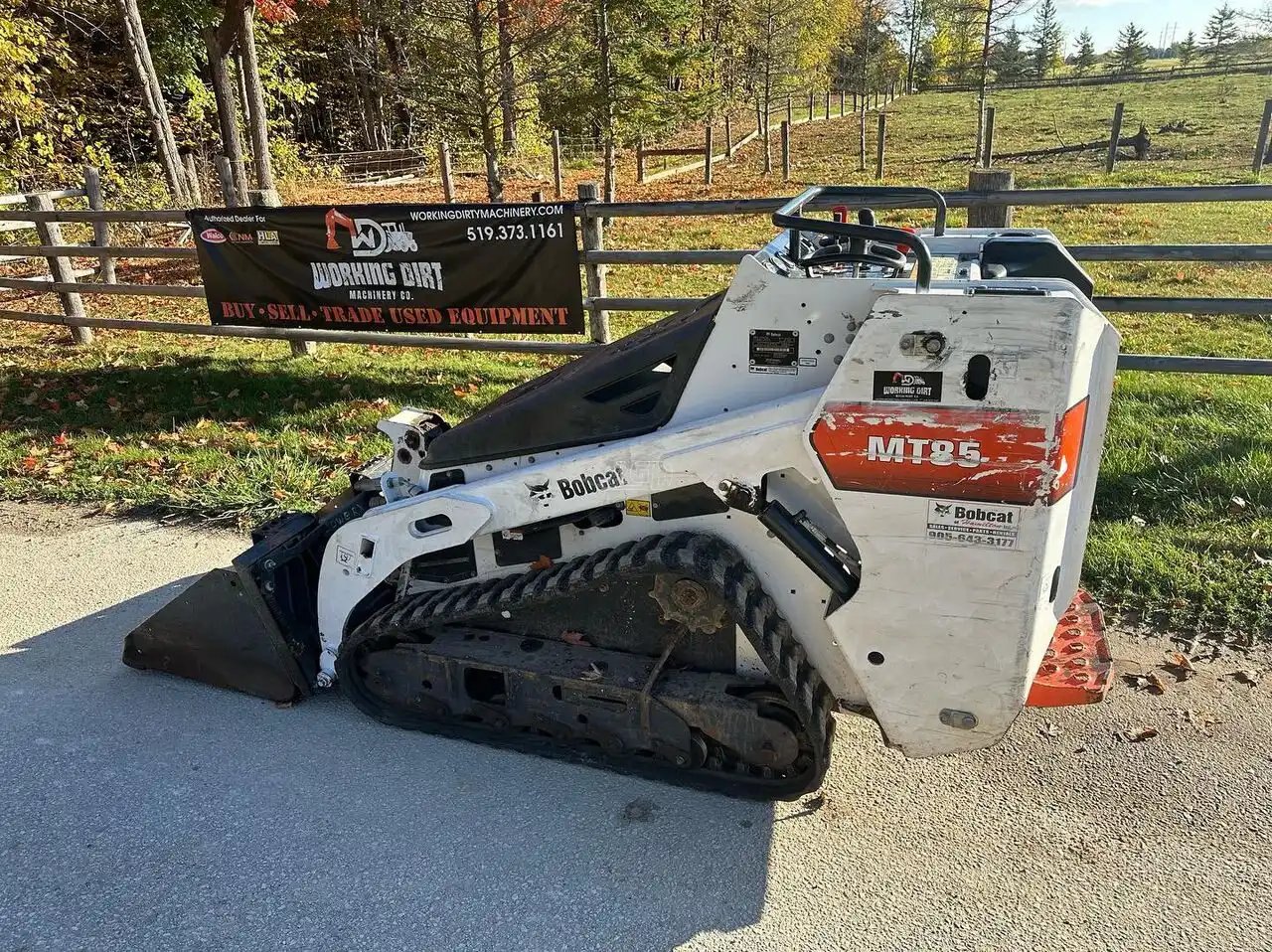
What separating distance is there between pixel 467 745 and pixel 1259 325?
8591 mm

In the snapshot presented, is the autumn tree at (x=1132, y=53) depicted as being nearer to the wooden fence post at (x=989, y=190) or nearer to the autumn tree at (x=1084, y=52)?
the autumn tree at (x=1084, y=52)

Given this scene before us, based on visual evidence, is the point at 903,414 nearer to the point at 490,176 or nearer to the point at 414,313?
the point at 414,313

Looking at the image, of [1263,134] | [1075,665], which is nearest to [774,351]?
[1075,665]

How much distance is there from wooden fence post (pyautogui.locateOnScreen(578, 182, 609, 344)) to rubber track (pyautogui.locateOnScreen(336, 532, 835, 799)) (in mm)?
4185

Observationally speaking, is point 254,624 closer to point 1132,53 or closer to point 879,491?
point 879,491

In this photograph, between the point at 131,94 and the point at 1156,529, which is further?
the point at 131,94

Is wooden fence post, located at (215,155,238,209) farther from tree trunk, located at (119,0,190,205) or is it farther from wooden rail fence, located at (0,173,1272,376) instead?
tree trunk, located at (119,0,190,205)

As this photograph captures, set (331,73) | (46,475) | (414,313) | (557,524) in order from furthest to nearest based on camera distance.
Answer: (331,73) < (414,313) < (46,475) < (557,524)

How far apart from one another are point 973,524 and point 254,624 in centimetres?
279

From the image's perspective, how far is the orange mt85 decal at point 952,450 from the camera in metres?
2.47

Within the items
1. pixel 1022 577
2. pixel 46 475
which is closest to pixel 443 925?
pixel 1022 577

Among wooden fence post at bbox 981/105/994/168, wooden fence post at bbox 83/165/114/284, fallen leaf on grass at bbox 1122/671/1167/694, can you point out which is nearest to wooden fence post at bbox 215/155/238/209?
wooden fence post at bbox 83/165/114/284

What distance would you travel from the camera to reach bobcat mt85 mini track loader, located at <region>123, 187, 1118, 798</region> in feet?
8.34

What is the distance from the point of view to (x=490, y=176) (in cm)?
1478
